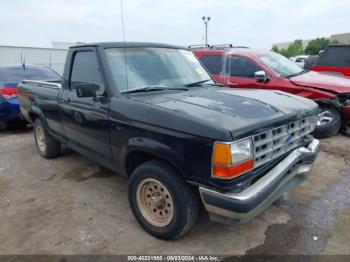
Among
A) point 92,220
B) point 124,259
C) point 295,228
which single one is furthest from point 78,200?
point 295,228

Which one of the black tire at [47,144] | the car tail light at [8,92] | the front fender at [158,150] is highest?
the car tail light at [8,92]

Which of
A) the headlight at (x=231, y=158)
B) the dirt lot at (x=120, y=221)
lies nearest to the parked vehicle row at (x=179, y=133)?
the headlight at (x=231, y=158)

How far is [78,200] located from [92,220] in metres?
0.59

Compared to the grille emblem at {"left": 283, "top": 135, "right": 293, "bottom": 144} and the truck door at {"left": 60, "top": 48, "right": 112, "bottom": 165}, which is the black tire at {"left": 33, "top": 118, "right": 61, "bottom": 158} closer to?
the truck door at {"left": 60, "top": 48, "right": 112, "bottom": 165}

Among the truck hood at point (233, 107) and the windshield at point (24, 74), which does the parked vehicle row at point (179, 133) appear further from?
the windshield at point (24, 74)

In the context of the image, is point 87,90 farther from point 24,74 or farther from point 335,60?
point 335,60

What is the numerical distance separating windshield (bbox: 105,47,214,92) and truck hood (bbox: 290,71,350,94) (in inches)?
122

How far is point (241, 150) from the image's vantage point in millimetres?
2375

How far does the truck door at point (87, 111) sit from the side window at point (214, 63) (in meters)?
3.90

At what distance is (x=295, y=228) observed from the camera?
3.17 m

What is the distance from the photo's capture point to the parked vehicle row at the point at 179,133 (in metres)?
2.40

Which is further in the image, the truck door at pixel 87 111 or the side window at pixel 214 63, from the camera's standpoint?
the side window at pixel 214 63

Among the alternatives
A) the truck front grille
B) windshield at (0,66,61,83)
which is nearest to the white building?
windshield at (0,66,61,83)

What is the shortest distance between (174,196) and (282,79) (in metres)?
4.62
